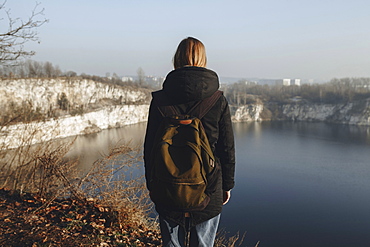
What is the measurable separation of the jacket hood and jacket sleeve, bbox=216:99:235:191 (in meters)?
0.15

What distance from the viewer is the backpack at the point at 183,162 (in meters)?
1.18

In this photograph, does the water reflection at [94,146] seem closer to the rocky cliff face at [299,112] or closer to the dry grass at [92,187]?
the dry grass at [92,187]

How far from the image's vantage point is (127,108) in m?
49.3

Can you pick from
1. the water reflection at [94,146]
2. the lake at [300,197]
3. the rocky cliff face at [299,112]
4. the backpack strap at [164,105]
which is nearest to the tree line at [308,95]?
the rocky cliff face at [299,112]

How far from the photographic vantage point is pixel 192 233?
1.36 m

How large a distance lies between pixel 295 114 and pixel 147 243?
6468 centimetres

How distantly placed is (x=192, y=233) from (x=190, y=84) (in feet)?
2.38

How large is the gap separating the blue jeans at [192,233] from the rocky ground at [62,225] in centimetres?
147

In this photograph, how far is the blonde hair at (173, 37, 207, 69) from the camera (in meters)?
1.32

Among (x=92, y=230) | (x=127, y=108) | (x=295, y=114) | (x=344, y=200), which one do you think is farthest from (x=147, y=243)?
(x=295, y=114)

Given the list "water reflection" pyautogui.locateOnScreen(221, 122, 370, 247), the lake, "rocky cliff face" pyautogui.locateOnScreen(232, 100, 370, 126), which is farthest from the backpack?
"rocky cliff face" pyautogui.locateOnScreen(232, 100, 370, 126)

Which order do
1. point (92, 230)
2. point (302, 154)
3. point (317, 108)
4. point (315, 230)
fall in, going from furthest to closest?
point (317, 108) < point (302, 154) < point (315, 230) < point (92, 230)

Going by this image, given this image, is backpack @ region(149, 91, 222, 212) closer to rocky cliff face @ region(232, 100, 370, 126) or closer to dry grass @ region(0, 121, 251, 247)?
dry grass @ region(0, 121, 251, 247)

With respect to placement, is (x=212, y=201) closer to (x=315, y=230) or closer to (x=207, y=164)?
(x=207, y=164)
